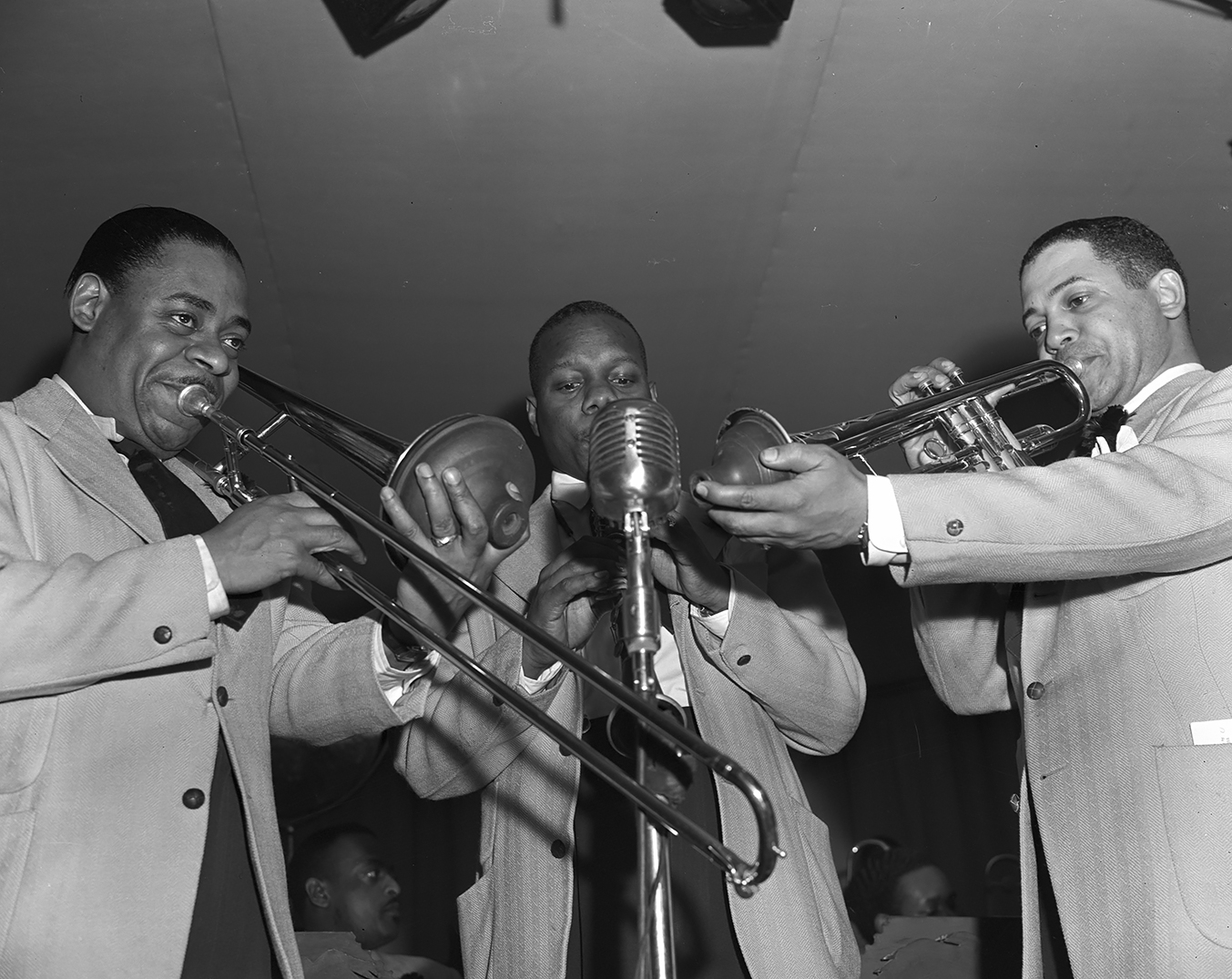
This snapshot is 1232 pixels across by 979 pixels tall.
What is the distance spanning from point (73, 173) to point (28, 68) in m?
0.45

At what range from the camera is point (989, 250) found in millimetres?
4922

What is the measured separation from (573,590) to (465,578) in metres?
0.69

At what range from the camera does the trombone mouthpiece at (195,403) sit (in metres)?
2.96

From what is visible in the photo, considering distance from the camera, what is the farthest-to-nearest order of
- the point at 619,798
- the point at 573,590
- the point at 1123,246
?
the point at 1123,246
the point at 619,798
the point at 573,590

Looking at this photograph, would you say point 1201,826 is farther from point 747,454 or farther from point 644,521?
point 644,521

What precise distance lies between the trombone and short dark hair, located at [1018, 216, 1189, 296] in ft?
5.77

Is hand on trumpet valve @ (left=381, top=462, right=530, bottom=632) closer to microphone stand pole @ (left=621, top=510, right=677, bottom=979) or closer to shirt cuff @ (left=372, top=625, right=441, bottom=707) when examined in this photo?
shirt cuff @ (left=372, top=625, right=441, bottom=707)

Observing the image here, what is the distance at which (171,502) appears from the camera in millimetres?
2811

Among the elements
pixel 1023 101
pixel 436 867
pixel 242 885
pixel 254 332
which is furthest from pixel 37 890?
pixel 436 867

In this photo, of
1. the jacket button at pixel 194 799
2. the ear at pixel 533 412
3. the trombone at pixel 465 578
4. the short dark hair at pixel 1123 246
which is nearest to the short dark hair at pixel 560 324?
the ear at pixel 533 412

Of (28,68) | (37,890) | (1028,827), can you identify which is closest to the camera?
(37,890)

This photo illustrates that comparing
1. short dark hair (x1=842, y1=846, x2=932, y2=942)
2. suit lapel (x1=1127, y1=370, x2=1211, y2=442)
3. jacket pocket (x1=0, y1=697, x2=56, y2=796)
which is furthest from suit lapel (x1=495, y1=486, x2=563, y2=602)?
short dark hair (x1=842, y1=846, x2=932, y2=942)

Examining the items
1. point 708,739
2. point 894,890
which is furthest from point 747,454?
point 894,890

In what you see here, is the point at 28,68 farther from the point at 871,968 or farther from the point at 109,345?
the point at 871,968
